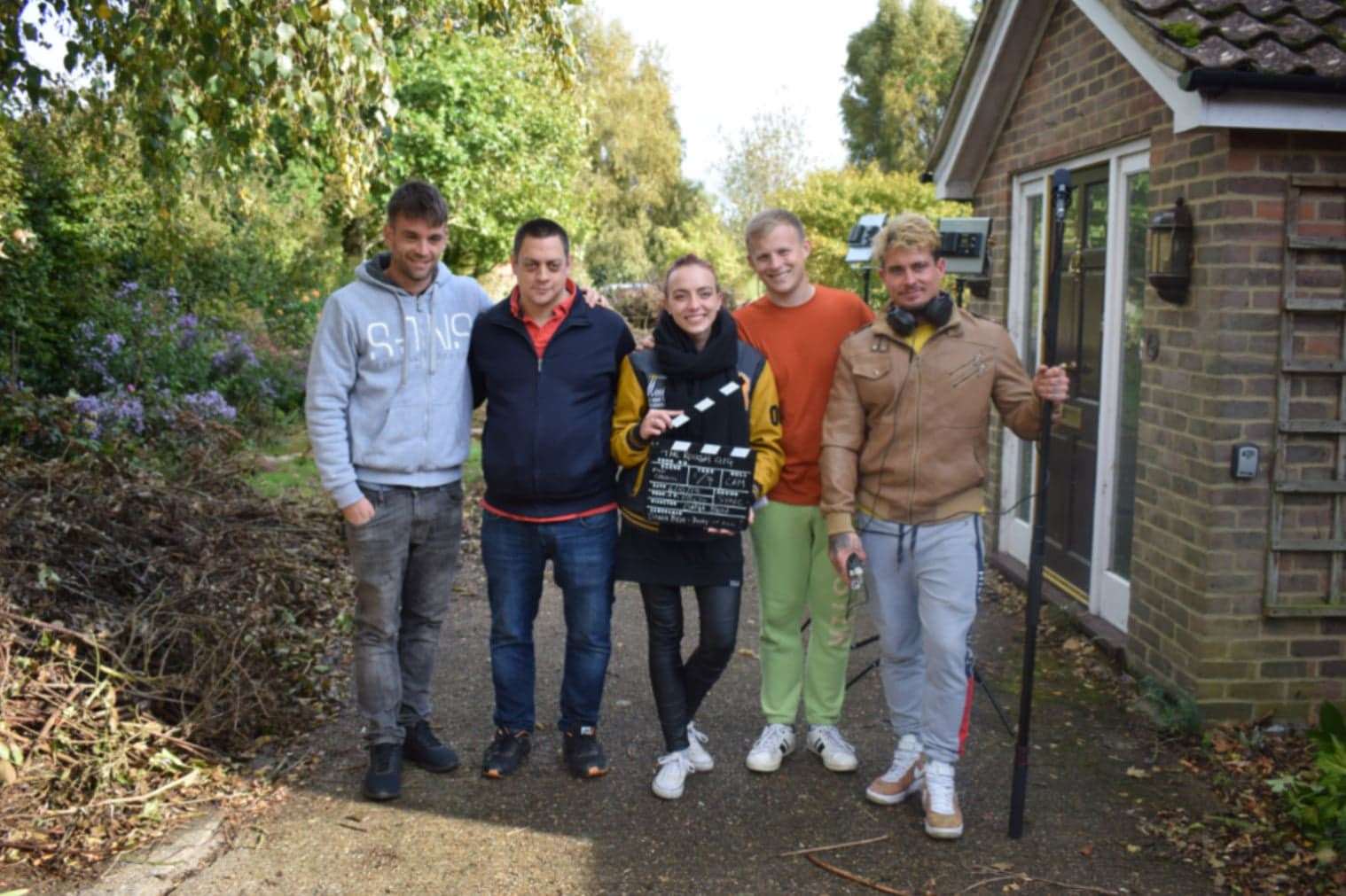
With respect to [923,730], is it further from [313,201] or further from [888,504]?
[313,201]

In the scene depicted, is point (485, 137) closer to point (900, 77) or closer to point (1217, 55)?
point (1217, 55)

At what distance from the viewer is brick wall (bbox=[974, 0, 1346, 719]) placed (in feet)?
15.5

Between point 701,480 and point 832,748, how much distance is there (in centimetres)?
129

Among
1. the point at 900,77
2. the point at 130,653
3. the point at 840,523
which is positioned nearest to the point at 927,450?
the point at 840,523

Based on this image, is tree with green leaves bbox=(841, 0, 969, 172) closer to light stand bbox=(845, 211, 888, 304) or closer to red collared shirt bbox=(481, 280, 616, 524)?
light stand bbox=(845, 211, 888, 304)

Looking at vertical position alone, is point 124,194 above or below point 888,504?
above

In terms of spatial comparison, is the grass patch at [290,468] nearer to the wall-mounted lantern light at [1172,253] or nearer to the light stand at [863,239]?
the light stand at [863,239]

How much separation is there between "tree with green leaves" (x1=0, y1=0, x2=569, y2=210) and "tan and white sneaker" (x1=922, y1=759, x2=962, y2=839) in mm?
3237

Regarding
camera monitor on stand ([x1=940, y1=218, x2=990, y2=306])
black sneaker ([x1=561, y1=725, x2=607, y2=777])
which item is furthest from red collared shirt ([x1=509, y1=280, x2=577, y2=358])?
camera monitor on stand ([x1=940, y1=218, x2=990, y2=306])

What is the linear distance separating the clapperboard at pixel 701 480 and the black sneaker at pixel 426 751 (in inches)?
53.2

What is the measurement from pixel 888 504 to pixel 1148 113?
9.03 feet

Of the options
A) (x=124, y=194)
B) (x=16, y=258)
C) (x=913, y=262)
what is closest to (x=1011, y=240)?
(x=913, y=262)

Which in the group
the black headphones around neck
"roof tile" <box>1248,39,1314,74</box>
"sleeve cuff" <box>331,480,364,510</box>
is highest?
"roof tile" <box>1248,39,1314,74</box>

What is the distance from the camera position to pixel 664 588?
4.24 metres
